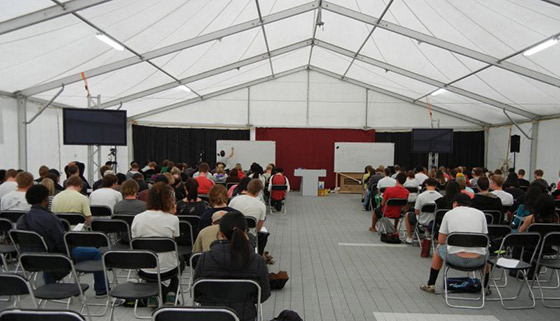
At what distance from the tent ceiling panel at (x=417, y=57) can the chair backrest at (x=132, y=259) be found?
826cm

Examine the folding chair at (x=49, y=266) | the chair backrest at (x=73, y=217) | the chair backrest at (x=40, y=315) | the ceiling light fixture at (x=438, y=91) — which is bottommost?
the folding chair at (x=49, y=266)

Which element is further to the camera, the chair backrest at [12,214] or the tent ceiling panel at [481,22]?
the tent ceiling panel at [481,22]

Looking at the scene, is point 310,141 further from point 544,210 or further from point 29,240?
point 29,240

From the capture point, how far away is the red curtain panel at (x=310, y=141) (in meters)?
16.0

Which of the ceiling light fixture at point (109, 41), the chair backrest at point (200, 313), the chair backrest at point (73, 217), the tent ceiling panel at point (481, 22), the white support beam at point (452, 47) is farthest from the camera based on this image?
the white support beam at point (452, 47)

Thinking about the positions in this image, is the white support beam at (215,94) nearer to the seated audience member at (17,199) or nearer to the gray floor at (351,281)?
the gray floor at (351,281)

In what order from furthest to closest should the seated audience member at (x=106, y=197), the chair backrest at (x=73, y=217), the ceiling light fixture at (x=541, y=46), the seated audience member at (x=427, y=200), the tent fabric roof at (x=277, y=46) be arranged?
the ceiling light fixture at (x=541, y=46), the tent fabric roof at (x=277, y=46), the seated audience member at (x=427, y=200), the seated audience member at (x=106, y=197), the chair backrest at (x=73, y=217)

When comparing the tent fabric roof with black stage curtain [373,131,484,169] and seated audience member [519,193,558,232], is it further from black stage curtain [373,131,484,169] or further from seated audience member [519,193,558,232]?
seated audience member [519,193,558,232]

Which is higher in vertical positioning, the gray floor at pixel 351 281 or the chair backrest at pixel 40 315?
the chair backrest at pixel 40 315

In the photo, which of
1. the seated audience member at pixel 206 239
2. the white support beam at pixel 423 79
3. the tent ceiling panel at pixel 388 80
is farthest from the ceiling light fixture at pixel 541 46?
the seated audience member at pixel 206 239

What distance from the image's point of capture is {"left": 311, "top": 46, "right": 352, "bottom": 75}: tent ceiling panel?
42.3ft

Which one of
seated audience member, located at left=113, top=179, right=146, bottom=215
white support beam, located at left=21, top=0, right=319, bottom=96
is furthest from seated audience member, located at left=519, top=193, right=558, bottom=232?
white support beam, located at left=21, top=0, right=319, bottom=96

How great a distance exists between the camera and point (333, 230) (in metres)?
7.90

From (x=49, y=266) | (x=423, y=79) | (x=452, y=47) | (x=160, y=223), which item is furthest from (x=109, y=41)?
(x=423, y=79)
